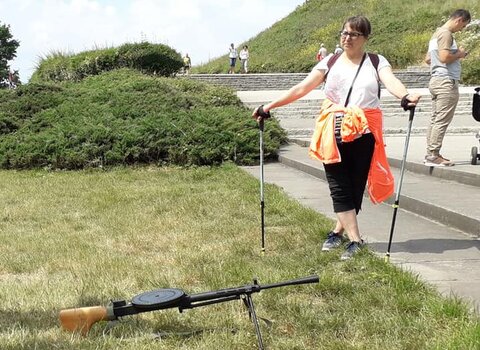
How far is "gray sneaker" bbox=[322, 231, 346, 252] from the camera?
4.70 m

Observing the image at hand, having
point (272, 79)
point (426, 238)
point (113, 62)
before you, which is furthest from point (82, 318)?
point (272, 79)

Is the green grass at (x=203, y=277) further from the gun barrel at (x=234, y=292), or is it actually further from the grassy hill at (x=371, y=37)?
the grassy hill at (x=371, y=37)

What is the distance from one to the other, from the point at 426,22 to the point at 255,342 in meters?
36.1

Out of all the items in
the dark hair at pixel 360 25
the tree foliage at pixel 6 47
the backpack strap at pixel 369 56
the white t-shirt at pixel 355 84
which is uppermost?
the dark hair at pixel 360 25

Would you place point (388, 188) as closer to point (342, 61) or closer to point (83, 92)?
point (342, 61)

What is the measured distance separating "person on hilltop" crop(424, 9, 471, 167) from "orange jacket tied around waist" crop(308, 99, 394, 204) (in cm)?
340

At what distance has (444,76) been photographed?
762 centimetres

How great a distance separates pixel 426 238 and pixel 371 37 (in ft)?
109

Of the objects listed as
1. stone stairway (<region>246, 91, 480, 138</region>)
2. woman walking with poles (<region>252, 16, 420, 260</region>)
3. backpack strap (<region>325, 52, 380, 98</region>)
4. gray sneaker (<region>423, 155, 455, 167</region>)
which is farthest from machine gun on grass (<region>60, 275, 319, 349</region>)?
stone stairway (<region>246, 91, 480, 138</region>)

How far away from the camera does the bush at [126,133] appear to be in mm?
10891

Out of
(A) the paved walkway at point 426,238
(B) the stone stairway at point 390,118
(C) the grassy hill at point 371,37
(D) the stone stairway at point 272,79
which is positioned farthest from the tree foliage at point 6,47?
(A) the paved walkway at point 426,238

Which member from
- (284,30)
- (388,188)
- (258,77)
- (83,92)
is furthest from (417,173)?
(284,30)

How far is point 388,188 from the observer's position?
15.5 feet

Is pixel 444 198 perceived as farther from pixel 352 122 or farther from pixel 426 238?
pixel 352 122
